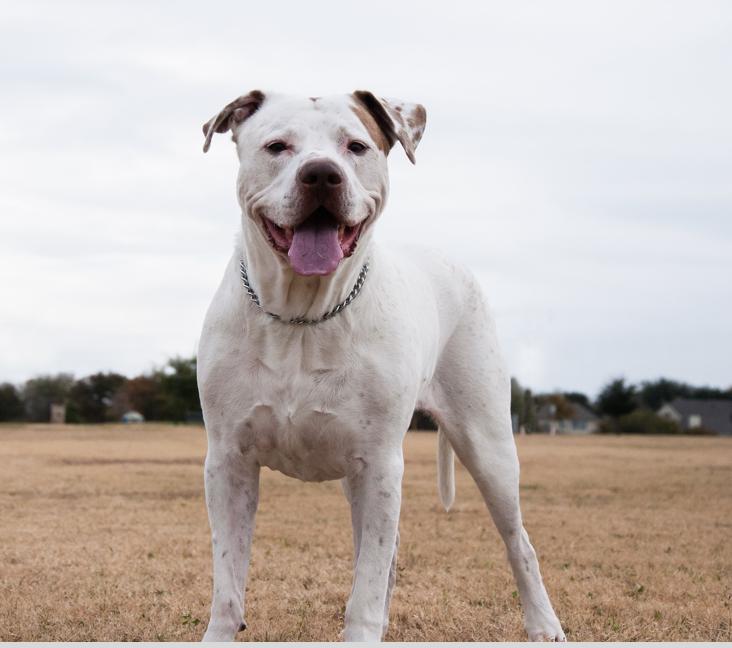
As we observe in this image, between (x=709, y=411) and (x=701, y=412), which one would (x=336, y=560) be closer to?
(x=701, y=412)

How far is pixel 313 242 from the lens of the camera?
4.39 meters

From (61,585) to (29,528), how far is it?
3.80 metres

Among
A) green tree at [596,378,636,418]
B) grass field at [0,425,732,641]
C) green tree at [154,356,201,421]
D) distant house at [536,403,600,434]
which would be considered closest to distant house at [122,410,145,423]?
green tree at [154,356,201,421]

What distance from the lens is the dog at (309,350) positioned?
4484 mm

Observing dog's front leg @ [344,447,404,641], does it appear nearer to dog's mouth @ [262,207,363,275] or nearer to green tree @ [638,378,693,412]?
dog's mouth @ [262,207,363,275]

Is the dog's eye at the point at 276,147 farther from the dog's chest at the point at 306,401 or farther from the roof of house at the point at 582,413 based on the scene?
the roof of house at the point at 582,413

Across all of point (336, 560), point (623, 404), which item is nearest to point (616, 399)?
point (623, 404)

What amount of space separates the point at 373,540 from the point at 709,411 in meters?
91.9

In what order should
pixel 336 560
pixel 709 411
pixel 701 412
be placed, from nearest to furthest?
pixel 336 560
pixel 701 412
pixel 709 411

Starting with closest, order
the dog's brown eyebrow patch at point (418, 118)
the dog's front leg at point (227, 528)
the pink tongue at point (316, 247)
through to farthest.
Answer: the pink tongue at point (316, 247), the dog's front leg at point (227, 528), the dog's brown eyebrow patch at point (418, 118)

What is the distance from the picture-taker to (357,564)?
479 centimetres

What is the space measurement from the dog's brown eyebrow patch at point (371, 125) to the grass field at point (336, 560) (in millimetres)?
2988

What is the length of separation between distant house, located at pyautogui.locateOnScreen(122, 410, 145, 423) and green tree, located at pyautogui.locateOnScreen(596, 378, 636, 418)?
36.2 m

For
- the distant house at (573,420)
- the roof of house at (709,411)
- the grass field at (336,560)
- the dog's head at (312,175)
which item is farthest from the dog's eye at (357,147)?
the roof of house at (709,411)
